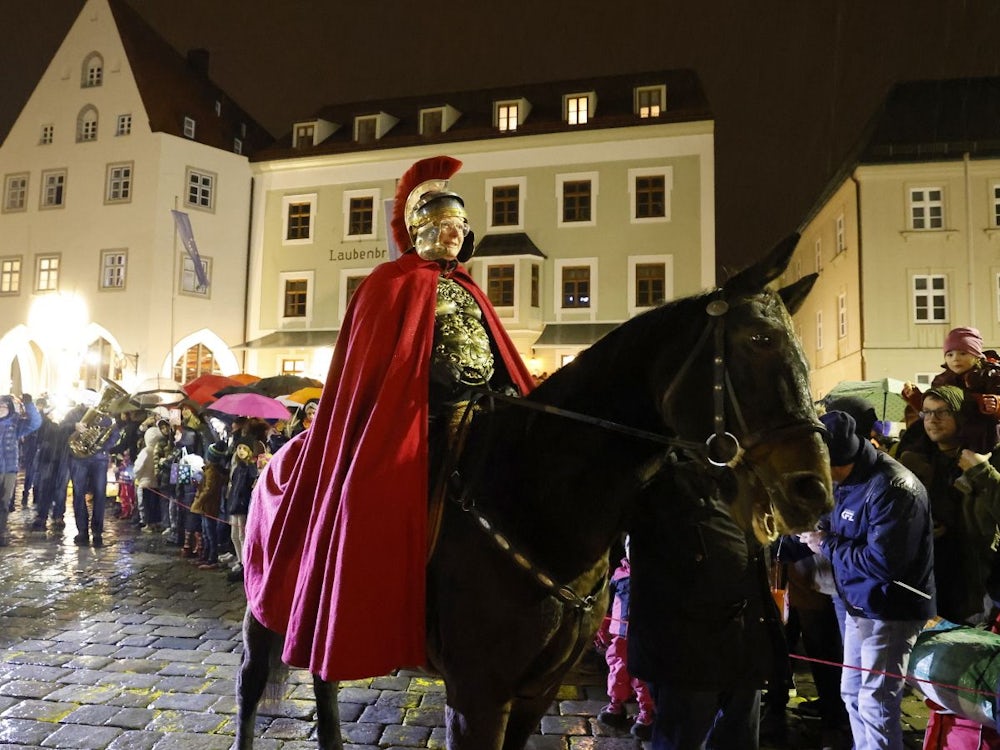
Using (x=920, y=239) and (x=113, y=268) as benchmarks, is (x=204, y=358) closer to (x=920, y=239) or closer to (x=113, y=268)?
(x=113, y=268)

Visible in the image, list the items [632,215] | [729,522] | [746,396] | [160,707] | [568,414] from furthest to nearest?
[632,215]
[160,707]
[729,522]
[568,414]
[746,396]

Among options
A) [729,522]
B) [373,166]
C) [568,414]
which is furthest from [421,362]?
[373,166]

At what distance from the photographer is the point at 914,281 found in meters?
25.7

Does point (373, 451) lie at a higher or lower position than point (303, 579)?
higher

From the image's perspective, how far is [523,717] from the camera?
283 centimetres

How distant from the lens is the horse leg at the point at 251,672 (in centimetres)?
353

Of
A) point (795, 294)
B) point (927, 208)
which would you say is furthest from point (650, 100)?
point (795, 294)

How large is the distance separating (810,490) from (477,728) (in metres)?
1.42

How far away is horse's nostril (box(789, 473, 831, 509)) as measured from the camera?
76.8 inches


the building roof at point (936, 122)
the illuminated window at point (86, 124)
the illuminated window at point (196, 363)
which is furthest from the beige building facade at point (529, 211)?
the building roof at point (936, 122)

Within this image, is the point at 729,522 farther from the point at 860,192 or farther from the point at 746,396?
the point at 860,192

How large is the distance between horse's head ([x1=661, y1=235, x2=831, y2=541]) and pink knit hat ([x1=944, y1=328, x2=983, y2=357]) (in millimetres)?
3542

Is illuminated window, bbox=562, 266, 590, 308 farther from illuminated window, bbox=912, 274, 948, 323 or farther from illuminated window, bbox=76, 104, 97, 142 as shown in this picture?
illuminated window, bbox=76, 104, 97, 142

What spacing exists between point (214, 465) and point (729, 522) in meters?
8.70
